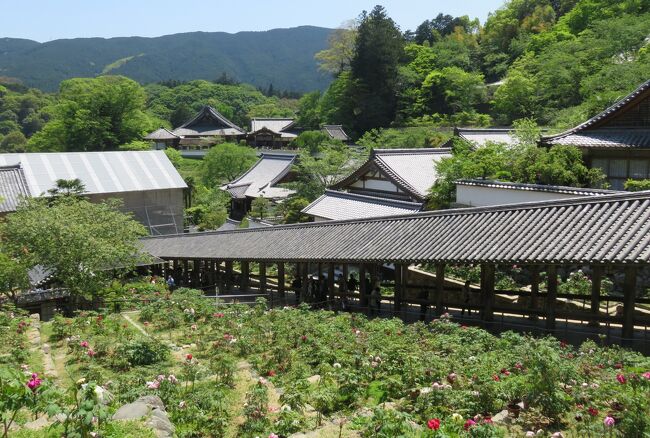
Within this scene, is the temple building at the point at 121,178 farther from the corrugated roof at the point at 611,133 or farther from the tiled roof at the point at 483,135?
the corrugated roof at the point at 611,133

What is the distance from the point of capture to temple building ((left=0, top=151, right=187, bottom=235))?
32.2 meters

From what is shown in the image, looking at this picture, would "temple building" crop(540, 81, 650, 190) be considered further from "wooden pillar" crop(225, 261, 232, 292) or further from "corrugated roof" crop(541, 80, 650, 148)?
"wooden pillar" crop(225, 261, 232, 292)

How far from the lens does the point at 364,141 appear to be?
49719 millimetres

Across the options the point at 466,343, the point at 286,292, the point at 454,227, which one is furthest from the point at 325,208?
the point at 466,343

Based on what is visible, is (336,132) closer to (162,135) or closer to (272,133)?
(272,133)

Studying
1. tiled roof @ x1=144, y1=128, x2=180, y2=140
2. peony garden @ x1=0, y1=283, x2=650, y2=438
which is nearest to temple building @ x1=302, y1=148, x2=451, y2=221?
peony garden @ x1=0, y1=283, x2=650, y2=438

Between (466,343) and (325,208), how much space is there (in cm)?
1915

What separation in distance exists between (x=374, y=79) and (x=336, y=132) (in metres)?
9.29

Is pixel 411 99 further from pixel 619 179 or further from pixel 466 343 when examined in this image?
pixel 466 343

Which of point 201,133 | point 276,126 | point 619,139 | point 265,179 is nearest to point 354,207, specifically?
point 619,139

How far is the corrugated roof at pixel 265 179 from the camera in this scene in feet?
144

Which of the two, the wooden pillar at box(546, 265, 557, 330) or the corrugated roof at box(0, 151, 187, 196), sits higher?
the corrugated roof at box(0, 151, 187, 196)

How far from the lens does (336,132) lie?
6325 cm

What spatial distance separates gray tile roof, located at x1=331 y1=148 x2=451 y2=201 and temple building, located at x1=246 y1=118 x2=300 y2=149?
4443 cm
